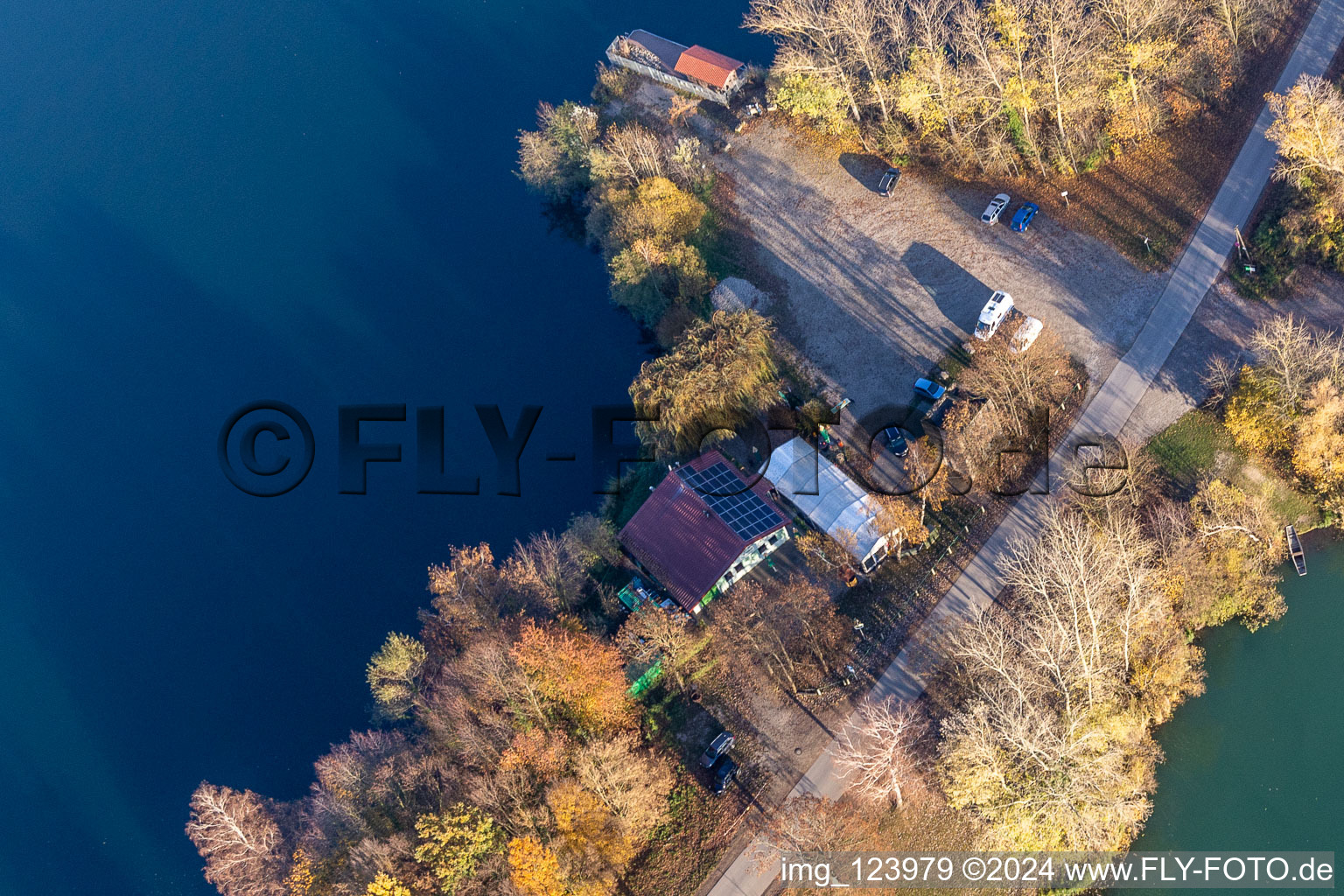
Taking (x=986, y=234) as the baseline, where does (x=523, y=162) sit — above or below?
above

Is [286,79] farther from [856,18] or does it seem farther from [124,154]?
[856,18]

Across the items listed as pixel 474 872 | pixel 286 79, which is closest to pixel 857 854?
pixel 474 872

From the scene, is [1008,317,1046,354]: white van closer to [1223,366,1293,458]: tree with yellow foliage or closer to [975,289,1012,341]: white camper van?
[975,289,1012,341]: white camper van

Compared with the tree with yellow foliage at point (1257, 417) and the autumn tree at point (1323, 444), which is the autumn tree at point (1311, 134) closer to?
the tree with yellow foliage at point (1257, 417)

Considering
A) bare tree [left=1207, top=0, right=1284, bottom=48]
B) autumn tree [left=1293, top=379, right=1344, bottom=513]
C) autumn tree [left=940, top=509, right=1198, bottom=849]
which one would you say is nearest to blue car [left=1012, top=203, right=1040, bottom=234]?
bare tree [left=1207, top=0, right=1284, bottom=48]

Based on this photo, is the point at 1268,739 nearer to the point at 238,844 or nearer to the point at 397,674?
the point at 397,674

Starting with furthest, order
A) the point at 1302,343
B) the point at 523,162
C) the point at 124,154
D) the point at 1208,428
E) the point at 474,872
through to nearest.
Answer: the point at 124,154 < the point at 523,162 < the point at 1208,428 < the point at 1302,343 < the point at 474,872
